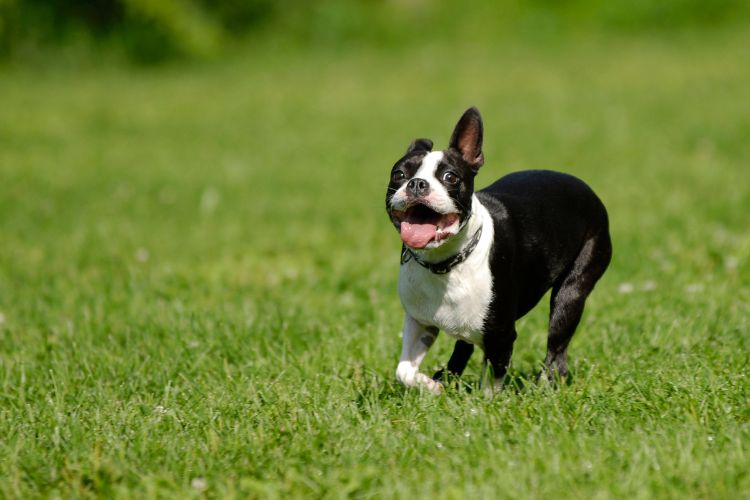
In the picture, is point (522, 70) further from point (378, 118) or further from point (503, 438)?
point (503, 438)

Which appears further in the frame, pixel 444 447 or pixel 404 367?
pixel 404 367

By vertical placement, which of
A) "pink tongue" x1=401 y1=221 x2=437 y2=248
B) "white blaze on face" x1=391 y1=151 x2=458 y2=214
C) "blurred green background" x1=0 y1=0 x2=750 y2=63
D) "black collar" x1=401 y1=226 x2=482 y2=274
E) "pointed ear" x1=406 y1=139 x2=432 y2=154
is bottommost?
"blurred green background" x1=0 y1=0 x2=750 y2=63

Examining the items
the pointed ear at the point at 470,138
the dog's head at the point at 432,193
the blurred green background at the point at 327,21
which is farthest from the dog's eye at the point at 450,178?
the blurred green background at the point at 327,21

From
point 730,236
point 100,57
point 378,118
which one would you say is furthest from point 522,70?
point 730,236

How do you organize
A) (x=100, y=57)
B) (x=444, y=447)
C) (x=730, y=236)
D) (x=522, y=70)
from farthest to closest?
(x=100, y=57)
(x=522, y=70)
(x=730, y=236)
(x=444, y=447)

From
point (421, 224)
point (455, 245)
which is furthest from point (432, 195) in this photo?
point (455, 245)

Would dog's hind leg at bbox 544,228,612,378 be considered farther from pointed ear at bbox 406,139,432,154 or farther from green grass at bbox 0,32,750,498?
pointed ear at bbox 406,139,432,154

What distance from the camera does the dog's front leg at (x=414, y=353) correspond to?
386 cm

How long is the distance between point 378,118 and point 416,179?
10552mm

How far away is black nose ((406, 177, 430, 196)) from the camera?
3477 millimetres

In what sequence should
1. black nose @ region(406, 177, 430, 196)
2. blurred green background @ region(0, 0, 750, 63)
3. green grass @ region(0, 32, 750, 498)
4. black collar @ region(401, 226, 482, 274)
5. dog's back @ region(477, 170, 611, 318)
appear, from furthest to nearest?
blurred green background @ region(0, 0, 750, 63)
dog's back @ region(477, 170, 611, 318)
black collar @ region(401, 226, 482, 274)
black nose @ region(406, 177, 430, 196)
green grass @ region(0, 32, 750, 498)

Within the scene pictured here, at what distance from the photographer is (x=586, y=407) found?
3719 millimetres

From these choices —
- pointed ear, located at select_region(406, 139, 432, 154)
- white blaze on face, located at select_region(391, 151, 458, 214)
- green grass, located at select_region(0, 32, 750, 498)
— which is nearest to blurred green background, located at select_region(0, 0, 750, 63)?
green grass, located at select_region(0, 32, 750, 498)

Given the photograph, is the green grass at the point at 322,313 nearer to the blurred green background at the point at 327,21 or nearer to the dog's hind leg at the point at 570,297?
the dog's hind leg at the point at 570,297
